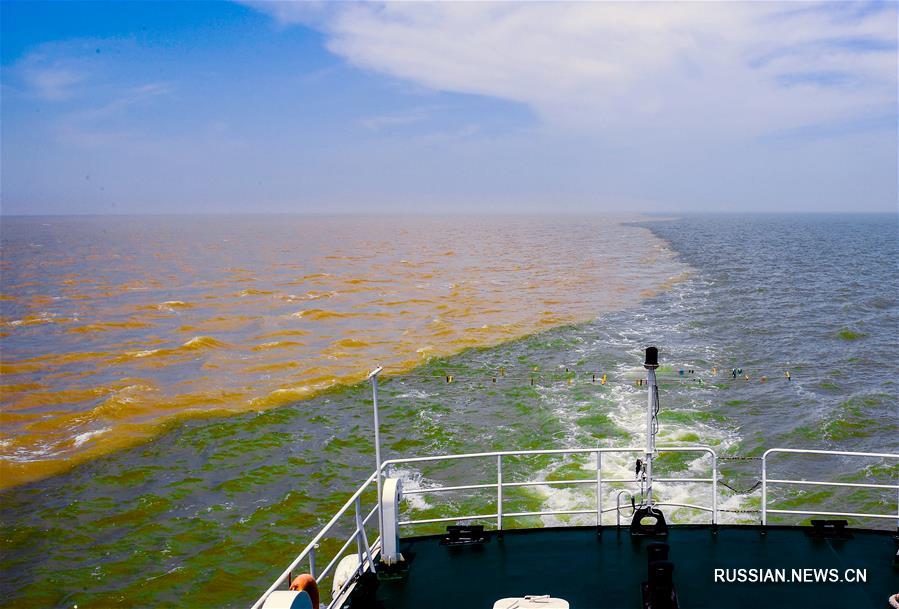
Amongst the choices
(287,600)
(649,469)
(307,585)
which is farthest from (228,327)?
(287,600)

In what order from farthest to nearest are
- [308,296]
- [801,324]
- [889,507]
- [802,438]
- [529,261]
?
[529,261], [308,296], [801,324], [802,438], [889,507]

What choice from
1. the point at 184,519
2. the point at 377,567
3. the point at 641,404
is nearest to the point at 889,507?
the point at 641,404

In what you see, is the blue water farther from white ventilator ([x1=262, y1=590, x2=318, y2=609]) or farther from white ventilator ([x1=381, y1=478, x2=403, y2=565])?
white ventilator ([x1=262, y1=590, x2=318, y2=609])

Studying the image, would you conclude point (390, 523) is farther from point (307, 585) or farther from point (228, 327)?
point (228, 327)

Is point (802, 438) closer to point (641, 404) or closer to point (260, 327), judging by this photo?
point (641, 404)

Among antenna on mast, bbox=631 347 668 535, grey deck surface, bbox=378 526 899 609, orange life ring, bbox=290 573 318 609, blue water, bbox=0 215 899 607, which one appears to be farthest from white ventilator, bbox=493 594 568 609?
blue water, bbox=0 215 899 607
